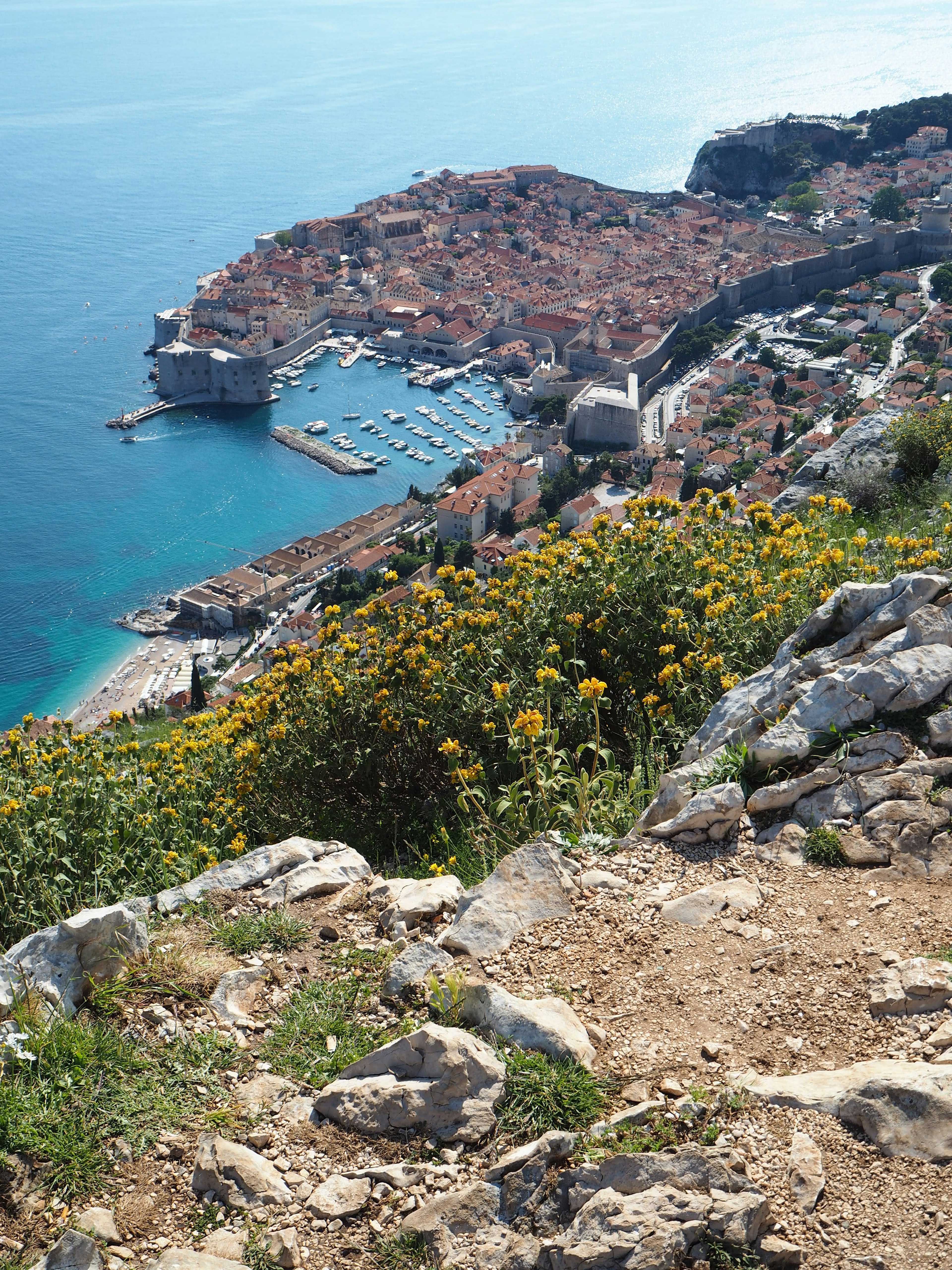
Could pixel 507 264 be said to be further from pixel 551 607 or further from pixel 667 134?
pixel 551 607

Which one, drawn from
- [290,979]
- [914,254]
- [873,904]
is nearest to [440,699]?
[290,979]

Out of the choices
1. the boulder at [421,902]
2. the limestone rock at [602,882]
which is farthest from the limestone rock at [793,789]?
the boulder at [421,902]

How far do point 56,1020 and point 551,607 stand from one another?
175 centimetres

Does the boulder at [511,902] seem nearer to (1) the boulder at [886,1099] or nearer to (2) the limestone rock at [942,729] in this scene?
(1) the boulder at [886,1099]

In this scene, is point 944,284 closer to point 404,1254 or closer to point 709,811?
point 709,811

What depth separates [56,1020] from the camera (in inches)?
78.9

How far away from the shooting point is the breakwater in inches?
1047

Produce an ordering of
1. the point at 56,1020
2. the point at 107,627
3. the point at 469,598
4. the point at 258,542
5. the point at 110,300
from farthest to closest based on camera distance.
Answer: the point at 110,300 → the point at 258,542 → the point at 107,627 → the point at 469,598 → the point at 56,1020

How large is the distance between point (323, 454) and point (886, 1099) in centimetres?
2669

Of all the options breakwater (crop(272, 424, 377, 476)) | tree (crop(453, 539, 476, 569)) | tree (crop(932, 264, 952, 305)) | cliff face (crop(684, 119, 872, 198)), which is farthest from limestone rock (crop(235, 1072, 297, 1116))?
cliff face (crop(684, 119, 872, 198))

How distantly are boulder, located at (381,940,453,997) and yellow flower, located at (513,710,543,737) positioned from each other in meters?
0.55

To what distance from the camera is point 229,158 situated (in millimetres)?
55531

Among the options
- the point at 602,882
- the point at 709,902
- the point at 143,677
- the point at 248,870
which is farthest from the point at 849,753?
the point at 143,677

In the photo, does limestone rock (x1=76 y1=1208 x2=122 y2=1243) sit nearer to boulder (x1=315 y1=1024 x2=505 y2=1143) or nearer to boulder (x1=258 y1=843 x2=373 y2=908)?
boulder (x1=315 y1=1024 x2=505 y2=1143)
